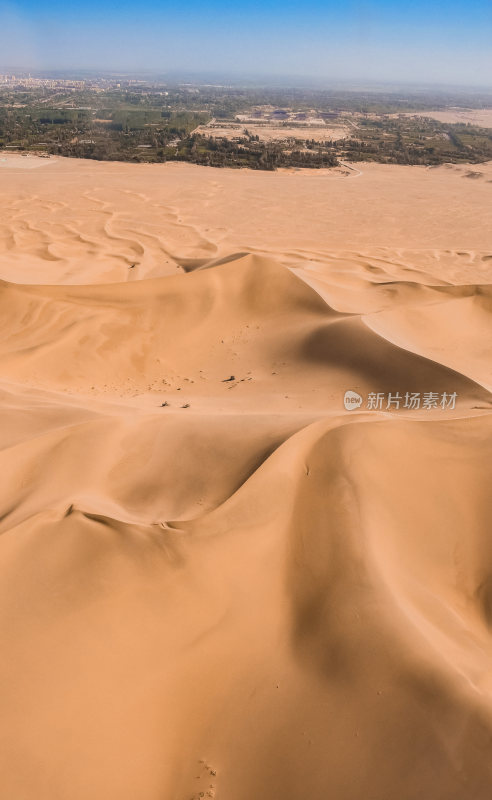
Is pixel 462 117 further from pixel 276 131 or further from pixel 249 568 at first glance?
pixel 249 568

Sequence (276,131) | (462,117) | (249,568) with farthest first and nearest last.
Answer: (462,117)
(276,131)
(249,568)

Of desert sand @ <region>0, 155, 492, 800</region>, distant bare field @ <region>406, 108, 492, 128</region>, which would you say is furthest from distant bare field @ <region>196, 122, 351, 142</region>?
desert sand @ <region>0, 155, 492, 800</region>

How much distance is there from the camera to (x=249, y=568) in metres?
3.66

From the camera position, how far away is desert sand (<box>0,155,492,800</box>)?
8.79 ft

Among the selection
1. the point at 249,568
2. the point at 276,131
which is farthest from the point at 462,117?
the point at 249,568

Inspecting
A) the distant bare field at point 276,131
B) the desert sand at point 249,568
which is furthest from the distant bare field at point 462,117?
the desert sand at point 249,568

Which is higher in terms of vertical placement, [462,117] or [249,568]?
[462,117]

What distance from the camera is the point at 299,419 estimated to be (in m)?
5.32

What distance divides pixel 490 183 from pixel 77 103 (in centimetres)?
6509

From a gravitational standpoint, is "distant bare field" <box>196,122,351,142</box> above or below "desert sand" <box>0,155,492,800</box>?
above

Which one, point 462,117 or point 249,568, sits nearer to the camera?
point 249,568

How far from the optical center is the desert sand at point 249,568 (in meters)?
2.68

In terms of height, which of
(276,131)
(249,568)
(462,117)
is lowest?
Result: (249,568)

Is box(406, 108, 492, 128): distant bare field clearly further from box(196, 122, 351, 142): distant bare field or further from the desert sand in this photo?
the desert sand
